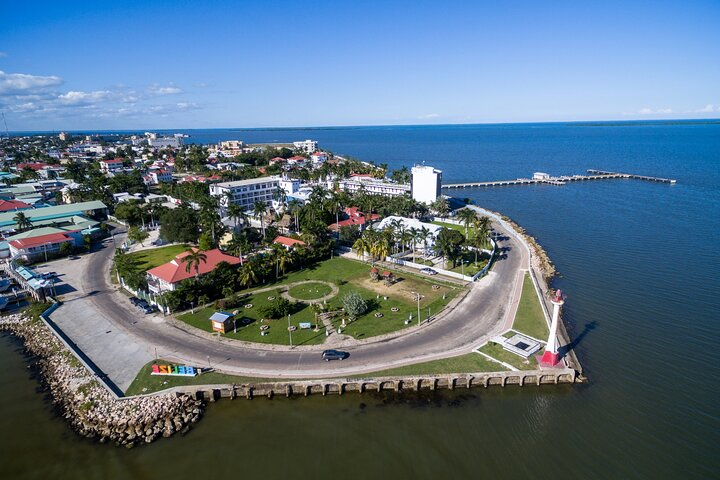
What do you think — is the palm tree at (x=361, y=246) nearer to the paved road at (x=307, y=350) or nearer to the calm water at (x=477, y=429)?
the paved road at (x=307, y=350)

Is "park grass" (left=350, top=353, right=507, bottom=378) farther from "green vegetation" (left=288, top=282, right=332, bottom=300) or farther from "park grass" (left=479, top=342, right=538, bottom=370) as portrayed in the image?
"green vegetation" (left=288, top=282, right=332, bottom=300)

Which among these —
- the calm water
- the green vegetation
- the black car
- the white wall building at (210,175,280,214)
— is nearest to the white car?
the green vegetation

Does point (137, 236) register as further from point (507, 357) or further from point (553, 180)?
point (553, 180)

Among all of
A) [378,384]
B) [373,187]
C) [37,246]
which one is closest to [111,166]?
[37,246]

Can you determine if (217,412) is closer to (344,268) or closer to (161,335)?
(161,335)

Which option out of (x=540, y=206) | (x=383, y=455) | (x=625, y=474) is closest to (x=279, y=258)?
(x=383, y=455)

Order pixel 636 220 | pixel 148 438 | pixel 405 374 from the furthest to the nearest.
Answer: pixel 636 220
pixel 405 374
pixel 148 438

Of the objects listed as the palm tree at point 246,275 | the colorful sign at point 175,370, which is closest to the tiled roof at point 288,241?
the palm tree at point 246,275
